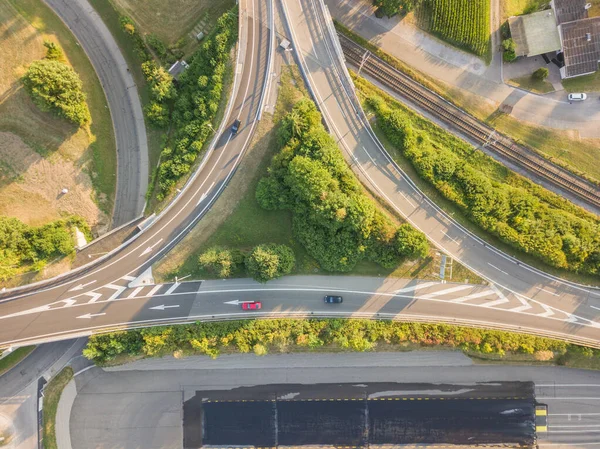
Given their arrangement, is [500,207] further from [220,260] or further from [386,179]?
[220,260]

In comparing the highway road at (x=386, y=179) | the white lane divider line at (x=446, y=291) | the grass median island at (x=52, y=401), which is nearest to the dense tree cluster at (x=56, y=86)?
the highway road at (x=386, y=179)

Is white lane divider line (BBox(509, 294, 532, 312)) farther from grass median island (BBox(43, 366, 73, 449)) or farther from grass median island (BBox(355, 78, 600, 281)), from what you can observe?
grass median island (BBox(43, 366, 73, 449))

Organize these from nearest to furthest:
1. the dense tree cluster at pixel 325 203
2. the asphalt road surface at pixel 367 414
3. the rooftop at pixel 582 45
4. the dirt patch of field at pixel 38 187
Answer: the dense tree cluster at pixel 325 203 < the rooftop at pixel 582 45 < the asphalt road surface at pixel 367 414 < the dirt patch of field at pixel 38 187

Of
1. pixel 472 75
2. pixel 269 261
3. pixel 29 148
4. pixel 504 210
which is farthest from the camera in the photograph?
pixel 29 148

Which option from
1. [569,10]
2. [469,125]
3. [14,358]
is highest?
[569,10]

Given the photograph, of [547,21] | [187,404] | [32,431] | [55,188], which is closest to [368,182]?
[547,21]

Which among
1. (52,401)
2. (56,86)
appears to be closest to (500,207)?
(56,86)

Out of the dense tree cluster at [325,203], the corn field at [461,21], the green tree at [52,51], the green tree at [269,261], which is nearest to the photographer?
the dense tree cluster at [325,203]

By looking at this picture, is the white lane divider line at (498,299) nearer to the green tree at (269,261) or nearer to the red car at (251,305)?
the green tree at (269,261)
